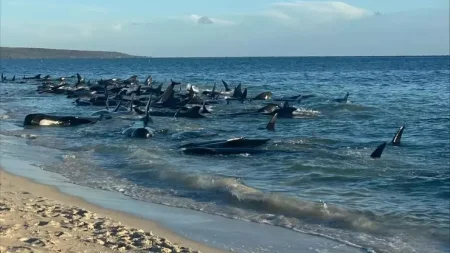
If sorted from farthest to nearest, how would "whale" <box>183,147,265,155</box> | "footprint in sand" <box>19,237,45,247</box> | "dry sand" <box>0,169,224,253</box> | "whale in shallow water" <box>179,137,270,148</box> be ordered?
"whale in shallow water" <box>179,137,270,148</box> < "whale" <box>183,147,265,155</box> < "dry sand" <box>0,169,224,253</box> < "footprint in sand" <box>19,237,45,247</box>

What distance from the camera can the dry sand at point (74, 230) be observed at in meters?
7.68

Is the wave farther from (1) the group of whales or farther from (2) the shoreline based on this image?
(1) the group of whales

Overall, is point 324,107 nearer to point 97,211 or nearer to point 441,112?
point 441,112

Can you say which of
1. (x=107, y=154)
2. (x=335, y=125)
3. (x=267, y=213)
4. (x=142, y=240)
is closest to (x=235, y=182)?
(x=267, y=213)

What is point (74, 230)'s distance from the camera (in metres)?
8.48

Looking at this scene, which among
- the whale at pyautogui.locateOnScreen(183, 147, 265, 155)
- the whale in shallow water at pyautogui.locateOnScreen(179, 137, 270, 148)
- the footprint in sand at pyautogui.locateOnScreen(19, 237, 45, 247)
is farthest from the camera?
the whale in shallow water at pyautogui.locateOnScreen(179, 137, 270, 148)

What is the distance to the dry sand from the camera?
768 centimetres

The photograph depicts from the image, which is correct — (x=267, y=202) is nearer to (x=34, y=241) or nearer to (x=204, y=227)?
(x=204, y=227)

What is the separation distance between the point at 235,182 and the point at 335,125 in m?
12.0

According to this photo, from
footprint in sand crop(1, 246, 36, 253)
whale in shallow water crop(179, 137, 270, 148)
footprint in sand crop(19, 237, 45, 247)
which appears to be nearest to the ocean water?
whale in shallow water crop(179, 137, 270, 148)

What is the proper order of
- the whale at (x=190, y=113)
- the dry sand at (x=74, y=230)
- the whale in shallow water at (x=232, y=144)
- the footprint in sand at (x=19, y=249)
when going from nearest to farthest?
1. the footprint in sand at (x=19, y=249)
2. the dry sand at (x=74, y=230)
3. the whale in shallow water at (x=232, y=144)
4. the whale at (x=190, y=113)

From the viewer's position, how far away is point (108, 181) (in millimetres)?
13156

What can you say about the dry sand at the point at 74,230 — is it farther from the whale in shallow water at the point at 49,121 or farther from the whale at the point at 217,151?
the whale in shallow water at the point at 49,121

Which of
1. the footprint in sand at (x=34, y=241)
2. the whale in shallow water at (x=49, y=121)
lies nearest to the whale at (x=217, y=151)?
the whale in shallow water at (x=49, y=121)
